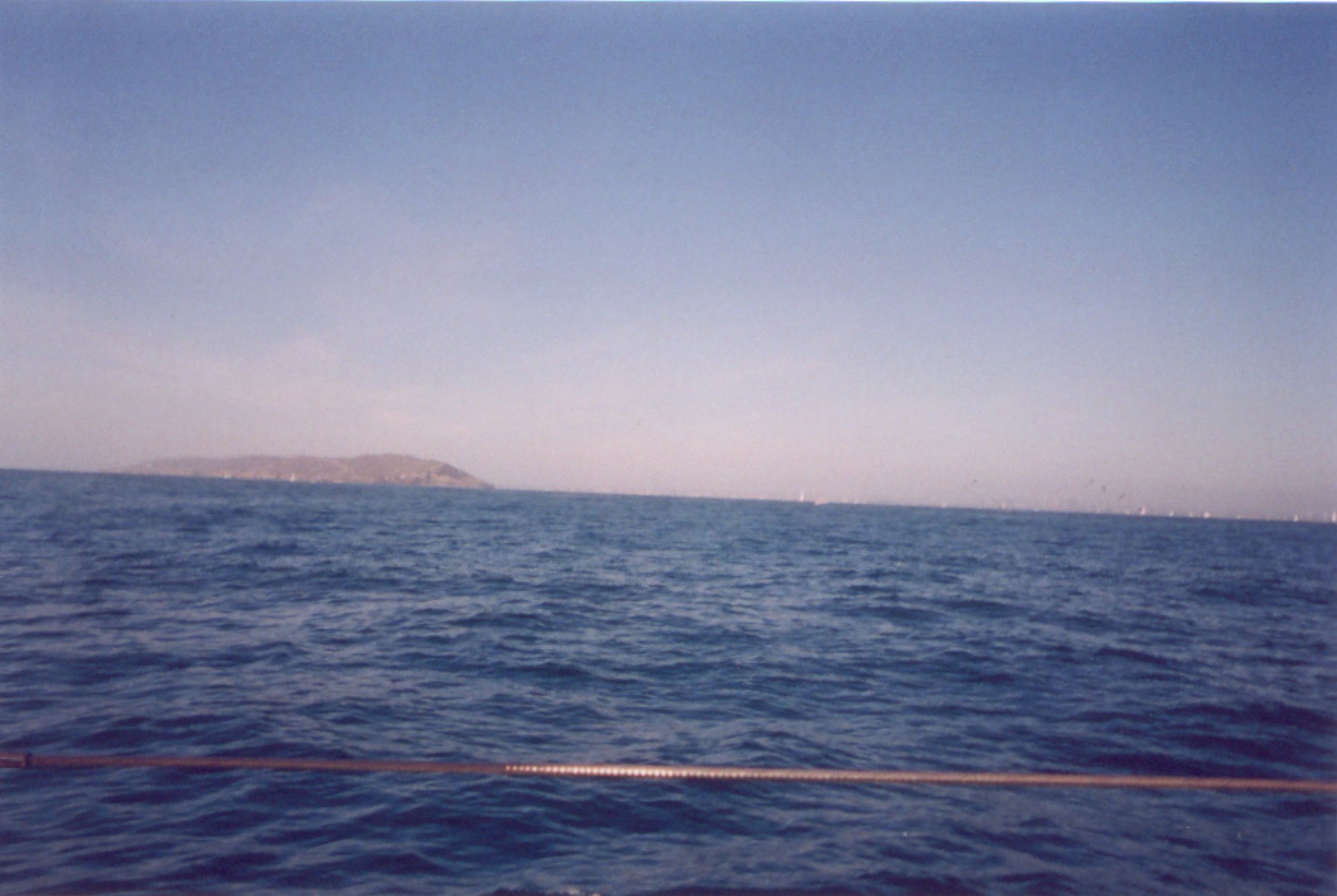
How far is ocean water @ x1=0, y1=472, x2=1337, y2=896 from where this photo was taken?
547 centimetres

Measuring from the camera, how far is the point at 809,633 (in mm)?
14023

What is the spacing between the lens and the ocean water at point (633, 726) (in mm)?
5469

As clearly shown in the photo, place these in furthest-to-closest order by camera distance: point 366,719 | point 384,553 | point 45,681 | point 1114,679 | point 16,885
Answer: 1. point 384,553
2. point 1114,679
3. point 45,681
4. point 366,719
5. point 16,885

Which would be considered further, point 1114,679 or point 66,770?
point 1114,679

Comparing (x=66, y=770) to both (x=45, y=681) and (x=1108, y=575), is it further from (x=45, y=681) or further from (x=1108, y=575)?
(x=1108, y=575)

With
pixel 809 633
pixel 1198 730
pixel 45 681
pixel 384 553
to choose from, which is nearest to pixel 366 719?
pixel 45 681

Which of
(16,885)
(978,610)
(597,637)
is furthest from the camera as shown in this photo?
(978,610)

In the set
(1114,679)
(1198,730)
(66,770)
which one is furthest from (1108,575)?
(66,770)

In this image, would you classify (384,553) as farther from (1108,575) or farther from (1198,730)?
(1108,575)

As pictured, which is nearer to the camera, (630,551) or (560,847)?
(560,847)

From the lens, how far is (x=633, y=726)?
8.50 meters

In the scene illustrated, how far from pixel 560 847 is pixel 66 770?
502 centimetres

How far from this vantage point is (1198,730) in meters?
9.36

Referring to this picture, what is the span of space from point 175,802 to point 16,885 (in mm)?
1232
